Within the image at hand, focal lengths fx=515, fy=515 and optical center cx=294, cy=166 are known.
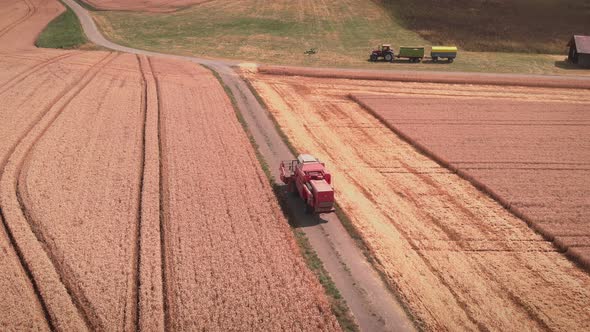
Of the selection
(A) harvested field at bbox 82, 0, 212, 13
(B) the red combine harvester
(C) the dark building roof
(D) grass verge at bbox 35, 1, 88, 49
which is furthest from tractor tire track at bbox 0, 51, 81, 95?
(C) the dark building roof

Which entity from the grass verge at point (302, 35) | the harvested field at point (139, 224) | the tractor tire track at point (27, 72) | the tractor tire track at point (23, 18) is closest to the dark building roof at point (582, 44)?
the grass verge at point (302, 35)

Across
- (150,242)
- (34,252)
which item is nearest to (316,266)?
(150,242)

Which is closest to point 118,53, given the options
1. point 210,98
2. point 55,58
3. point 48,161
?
point 55,58

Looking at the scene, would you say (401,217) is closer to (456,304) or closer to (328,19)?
(456,304)

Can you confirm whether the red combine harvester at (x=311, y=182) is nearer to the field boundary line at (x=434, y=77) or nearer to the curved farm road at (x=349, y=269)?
the curved farm road at (x=349, y=269)

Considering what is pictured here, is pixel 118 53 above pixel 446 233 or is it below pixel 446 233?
above

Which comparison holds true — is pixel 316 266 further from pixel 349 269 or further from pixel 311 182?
pixel 311 182
